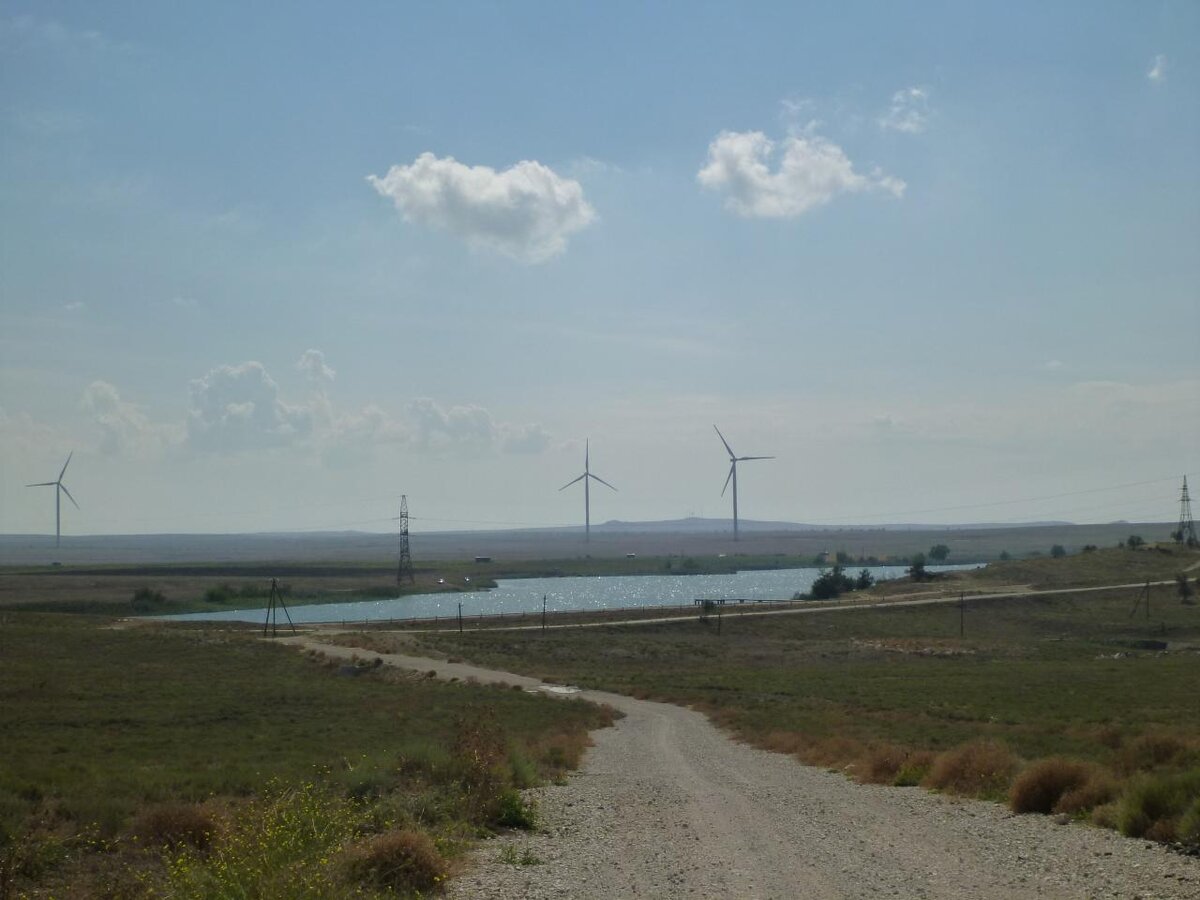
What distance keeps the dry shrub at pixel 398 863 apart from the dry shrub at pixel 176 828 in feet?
8.86

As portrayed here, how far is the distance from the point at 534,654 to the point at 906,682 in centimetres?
2535

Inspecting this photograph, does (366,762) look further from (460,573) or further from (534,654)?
(460,573)

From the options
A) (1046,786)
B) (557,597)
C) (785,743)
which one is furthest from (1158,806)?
(557,597)

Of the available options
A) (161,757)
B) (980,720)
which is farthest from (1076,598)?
(161,757)

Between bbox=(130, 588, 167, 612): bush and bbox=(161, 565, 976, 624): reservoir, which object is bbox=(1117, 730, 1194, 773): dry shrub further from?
bbox=(130, 588, 167, 612): bush

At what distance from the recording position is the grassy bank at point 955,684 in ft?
57.3

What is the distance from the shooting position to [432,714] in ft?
110

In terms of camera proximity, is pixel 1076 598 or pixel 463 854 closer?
pixel 463 854

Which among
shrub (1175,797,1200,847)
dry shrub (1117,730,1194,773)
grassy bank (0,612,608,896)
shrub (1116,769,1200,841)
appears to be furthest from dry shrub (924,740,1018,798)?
grassy bank (0,612,608,896)

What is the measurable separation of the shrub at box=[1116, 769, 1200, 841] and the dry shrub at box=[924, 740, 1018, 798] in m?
3.95

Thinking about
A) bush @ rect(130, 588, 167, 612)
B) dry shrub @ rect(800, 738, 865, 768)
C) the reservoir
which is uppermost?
dry shrub @ rect(800, 738, 865, 768)

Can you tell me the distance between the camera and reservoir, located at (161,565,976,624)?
369ft

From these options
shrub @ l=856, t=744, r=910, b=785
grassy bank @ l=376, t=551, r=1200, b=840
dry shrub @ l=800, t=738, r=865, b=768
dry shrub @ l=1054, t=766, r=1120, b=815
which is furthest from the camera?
dry shrub @ l=800, t=738, r=865, b=768

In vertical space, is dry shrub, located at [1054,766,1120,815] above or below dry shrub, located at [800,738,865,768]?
above
